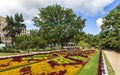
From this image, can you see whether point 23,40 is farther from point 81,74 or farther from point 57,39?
point 81,74

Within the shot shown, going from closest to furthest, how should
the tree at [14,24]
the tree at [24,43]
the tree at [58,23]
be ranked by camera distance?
the tree at [24,43], the tree at [58,23], the tree at [14,24]

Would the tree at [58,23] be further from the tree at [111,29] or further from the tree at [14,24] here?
the tree at [14,24]

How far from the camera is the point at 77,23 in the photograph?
6738cm

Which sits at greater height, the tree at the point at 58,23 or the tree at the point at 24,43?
the tree at the point at 58,23

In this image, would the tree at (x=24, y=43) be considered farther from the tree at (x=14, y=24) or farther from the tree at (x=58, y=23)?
the tree at (x=14, y=24)

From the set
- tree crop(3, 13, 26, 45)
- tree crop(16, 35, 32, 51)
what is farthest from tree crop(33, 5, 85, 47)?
tree crop(3, 13, 26, 45)

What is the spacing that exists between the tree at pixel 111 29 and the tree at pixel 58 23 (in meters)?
9.50

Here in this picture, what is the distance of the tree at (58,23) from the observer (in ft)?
217

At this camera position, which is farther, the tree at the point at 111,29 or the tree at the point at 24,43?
the tree at the point at 111,29

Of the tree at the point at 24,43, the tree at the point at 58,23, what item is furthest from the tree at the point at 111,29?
the tree at the point at 24,43

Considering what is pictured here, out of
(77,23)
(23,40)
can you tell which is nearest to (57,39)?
(77,23)

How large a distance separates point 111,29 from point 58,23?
1883 centimetres

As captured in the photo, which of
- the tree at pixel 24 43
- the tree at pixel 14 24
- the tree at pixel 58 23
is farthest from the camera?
the tree at pixel 14 24

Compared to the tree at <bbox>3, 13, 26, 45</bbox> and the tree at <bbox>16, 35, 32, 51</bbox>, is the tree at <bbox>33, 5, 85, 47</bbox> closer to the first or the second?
the tree at <bbox>16, 35, 32, 51</bbox>
